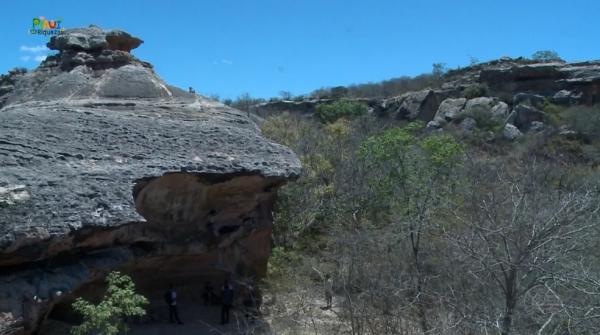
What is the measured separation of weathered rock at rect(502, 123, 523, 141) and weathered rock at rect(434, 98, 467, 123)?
4.42m

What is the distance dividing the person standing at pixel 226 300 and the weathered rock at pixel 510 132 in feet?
87.4

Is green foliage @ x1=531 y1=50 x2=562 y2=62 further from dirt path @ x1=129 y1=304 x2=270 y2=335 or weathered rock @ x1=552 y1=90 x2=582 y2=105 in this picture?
dirt path @ x1=129 y1=304 x2=270 y2=335

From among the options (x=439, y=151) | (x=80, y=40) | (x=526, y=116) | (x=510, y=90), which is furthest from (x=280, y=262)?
(x=510, y=90)

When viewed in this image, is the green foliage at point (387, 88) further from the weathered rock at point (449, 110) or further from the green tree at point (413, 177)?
the green tree at point (413, 177)

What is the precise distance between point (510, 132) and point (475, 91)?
8948 mm

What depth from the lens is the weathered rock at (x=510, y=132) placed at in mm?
34997

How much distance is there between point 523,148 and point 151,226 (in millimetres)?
24321

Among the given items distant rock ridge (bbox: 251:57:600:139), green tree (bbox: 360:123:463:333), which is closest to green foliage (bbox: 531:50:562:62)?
distant rock ridge (bbox: 251:57:600:139)

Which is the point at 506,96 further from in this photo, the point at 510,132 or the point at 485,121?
the point at 510,132

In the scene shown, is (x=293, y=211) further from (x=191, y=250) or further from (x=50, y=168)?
(x=50, y=168)

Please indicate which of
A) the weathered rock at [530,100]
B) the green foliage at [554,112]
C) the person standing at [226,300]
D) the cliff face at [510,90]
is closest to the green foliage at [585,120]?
the green foliage at [554,112]

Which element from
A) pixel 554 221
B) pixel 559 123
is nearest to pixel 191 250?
pixel 554 221

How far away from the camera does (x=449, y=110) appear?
42.2 m

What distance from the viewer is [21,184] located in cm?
704
